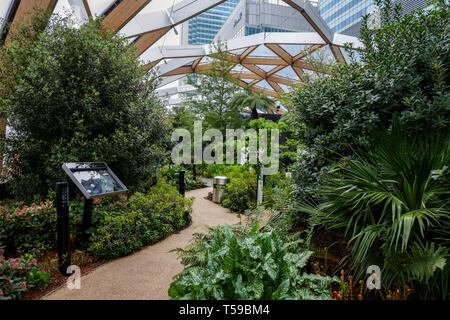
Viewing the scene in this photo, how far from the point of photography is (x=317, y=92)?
11.2 ft

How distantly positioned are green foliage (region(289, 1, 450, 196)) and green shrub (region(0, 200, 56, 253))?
361 cm

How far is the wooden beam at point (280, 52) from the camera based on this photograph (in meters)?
14.6

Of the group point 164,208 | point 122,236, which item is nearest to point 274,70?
point 164,208

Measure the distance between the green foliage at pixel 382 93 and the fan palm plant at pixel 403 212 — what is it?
0.38 meters

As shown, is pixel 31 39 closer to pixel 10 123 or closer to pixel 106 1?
pixel 10 123

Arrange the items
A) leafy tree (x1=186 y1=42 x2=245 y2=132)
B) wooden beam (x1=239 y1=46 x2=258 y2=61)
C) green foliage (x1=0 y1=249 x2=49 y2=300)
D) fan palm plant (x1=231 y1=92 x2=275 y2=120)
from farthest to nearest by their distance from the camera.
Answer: wooden beam (x1=239 y1=46 x2=258 y2=61) < leafy tree (x1=186 y1=42 x2=245 y2=132) < fan palm plant (x1=231 y1=92 x2=275 y2=120) < green foliage (x1=0 y1=249 x2=49 y2=300)

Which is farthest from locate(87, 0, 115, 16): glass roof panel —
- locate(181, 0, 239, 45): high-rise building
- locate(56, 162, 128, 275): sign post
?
locate(181, 0, 239, 45): high-rise building

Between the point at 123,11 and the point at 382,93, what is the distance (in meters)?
7.81

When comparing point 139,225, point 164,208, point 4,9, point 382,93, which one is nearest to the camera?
point 382,93

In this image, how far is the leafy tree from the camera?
13062 millimetres

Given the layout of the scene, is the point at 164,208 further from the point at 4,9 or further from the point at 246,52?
the point at 246,52

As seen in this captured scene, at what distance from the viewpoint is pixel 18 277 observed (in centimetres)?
250

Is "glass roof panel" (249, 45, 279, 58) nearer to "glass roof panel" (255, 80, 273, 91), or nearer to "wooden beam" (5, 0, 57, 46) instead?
"glass roof panel" (255, 80, 273, 91)
